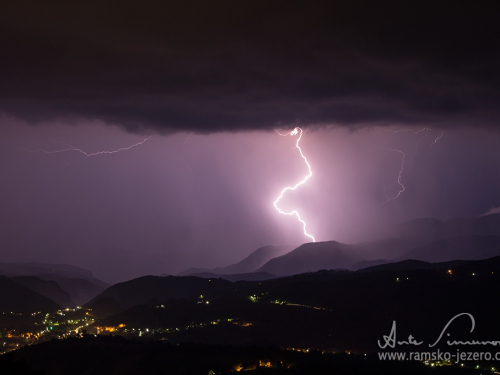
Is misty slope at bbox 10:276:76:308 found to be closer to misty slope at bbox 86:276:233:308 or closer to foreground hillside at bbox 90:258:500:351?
misty slope at bbox 86:276:233:308

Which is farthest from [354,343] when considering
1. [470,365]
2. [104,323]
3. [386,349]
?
[104,323]

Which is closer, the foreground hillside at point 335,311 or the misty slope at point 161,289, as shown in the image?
the foreground hillside at point 335,311

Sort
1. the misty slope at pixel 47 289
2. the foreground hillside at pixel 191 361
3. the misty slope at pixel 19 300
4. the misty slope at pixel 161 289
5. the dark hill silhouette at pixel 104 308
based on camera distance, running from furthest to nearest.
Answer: the misty slope at pixel 47 289 < the misty slope at pixel 161 289 < the misty slope at pixel 19 300 < the dark hill silhouette at pixel 104 308 < the foreground hillside at pixel 191 361

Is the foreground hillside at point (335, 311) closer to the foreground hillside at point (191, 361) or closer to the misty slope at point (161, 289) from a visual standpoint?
the foreground hillside at point (191, 361)

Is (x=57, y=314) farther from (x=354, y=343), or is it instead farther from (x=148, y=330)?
(x=354, y=343)

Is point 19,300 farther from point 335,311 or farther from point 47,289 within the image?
point 335,311
